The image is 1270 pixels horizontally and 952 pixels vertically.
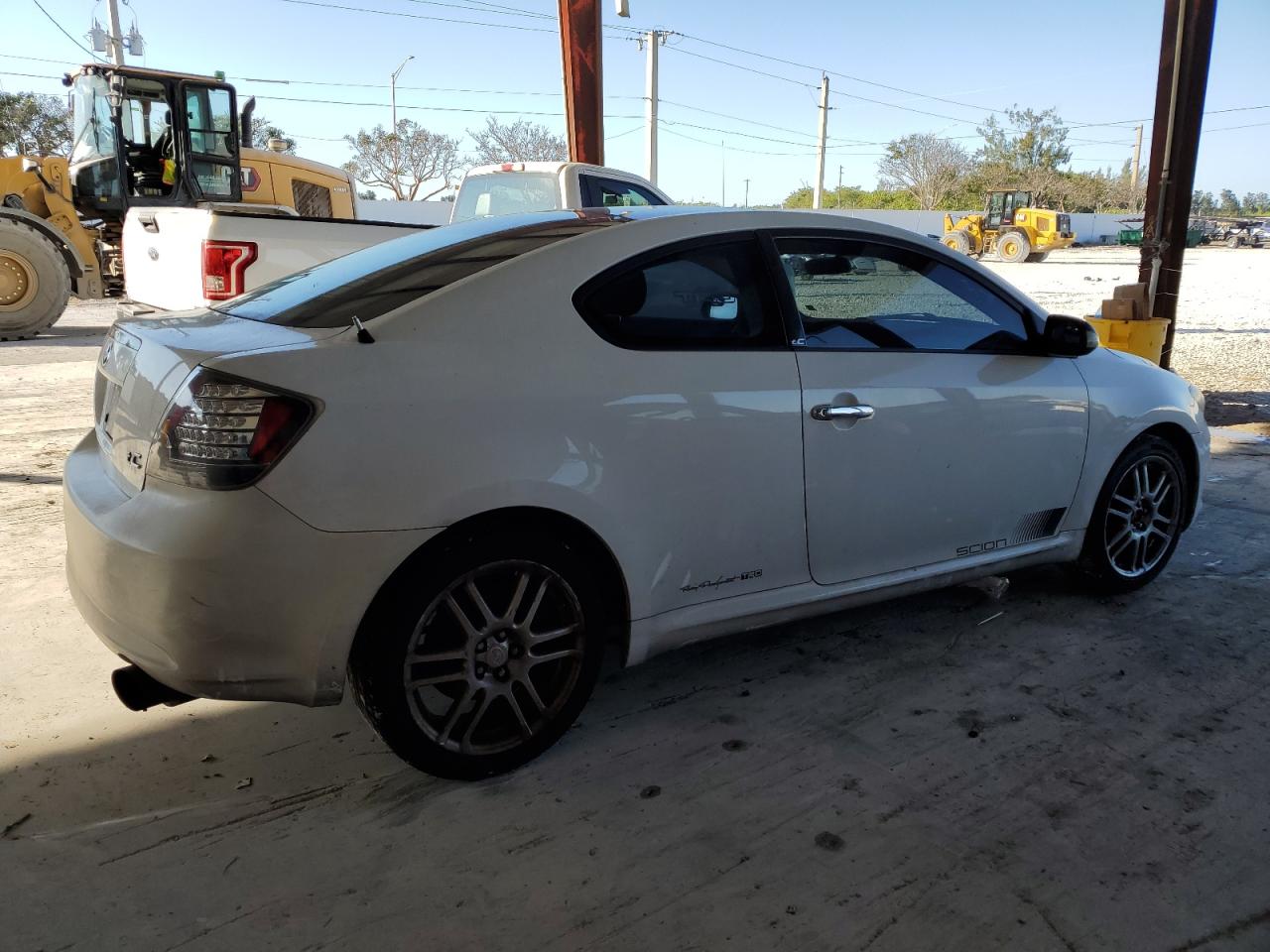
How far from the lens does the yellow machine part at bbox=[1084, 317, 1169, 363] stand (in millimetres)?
8789

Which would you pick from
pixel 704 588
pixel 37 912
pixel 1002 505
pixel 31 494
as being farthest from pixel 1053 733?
pixel 31 494

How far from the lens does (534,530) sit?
263cm

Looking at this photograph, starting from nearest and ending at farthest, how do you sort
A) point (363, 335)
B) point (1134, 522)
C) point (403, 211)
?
point (363, 335), point (1134, 522), point (403, 211)

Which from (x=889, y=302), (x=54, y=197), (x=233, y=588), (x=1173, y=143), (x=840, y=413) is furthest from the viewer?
(x=54, y=197)

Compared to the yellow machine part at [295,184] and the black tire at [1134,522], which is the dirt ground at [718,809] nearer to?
the black tire at [1134,522]

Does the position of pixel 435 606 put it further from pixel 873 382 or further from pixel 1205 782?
pixel 1205 782

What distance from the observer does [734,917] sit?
7.30 feet

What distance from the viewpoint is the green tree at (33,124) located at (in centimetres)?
3916

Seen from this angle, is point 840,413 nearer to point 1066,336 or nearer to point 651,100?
point 1066,336

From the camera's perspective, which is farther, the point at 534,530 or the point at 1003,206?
the point at 1003,206

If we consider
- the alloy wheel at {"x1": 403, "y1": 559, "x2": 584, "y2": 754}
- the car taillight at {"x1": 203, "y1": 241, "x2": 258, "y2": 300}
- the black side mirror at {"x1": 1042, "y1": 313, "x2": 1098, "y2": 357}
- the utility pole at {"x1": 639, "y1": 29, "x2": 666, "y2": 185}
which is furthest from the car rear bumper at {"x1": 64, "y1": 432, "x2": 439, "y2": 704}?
the utility pole at {"x1": 639, "y1": 29, "x2": 666, "y2": 185}

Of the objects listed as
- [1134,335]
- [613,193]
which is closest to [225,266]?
[613,193]

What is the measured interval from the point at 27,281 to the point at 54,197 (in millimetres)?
1811

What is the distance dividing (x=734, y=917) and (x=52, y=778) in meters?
1.92
